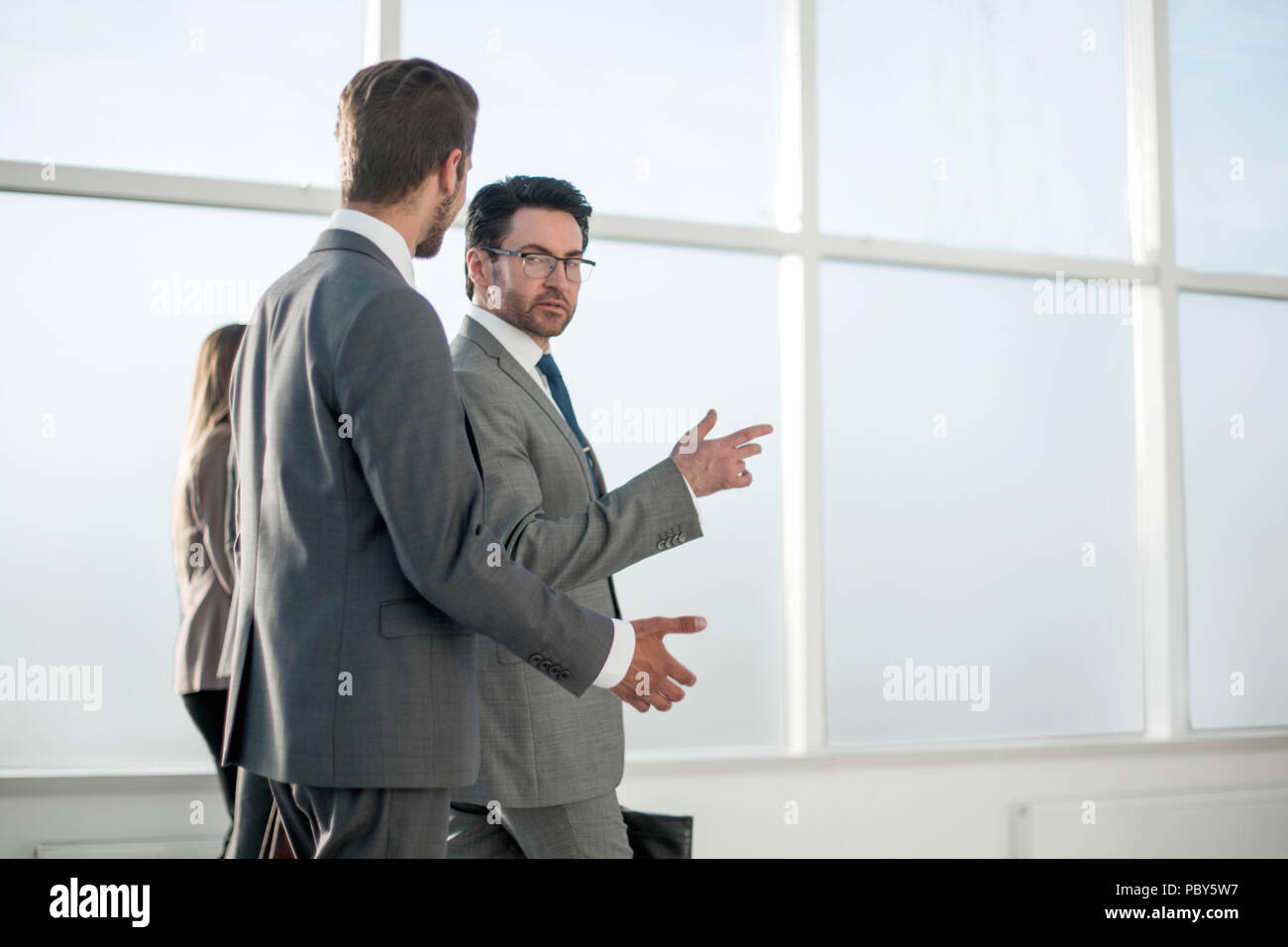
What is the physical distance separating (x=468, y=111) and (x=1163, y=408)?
9.55 feet

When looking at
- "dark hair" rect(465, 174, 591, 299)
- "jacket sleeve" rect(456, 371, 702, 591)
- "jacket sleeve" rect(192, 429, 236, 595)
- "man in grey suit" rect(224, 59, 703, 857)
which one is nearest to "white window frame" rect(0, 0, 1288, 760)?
"jacket sleeve" rect(192, 429, 236, 595)

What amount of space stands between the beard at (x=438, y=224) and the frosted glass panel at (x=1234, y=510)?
9.93 ft

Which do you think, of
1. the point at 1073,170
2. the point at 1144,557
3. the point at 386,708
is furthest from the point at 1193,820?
the point at 386,708

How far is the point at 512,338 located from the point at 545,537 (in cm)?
44

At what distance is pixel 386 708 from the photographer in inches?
43.8

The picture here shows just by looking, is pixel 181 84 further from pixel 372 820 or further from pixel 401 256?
pixel 372 820

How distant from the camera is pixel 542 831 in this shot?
160 centimetres

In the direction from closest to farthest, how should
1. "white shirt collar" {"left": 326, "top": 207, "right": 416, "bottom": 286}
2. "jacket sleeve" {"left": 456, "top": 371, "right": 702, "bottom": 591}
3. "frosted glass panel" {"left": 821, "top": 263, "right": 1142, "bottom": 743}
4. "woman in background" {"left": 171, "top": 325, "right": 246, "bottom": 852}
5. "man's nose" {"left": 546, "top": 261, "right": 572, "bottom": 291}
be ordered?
"white shirt collar" {"left": 326, "top": 207, "right": 416, "bottom": 286}, "jacket sleeve" {"left": 456, "top": 371, "right": 702, "bottom": 591}, "man's nose" {"left": 546, "top": 261, "right": 572, "bottom": 291}, "woman in background" {"left": 171, "top": 325, "right": 246, "bottom": 852}, "frosted glass panel" {"left": 821, "top": 263, "right": 1142, "bottom": 743}

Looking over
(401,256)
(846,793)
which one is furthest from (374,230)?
(846,793)

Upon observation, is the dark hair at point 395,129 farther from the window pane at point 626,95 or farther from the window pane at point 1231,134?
the window pane at point 1231,134

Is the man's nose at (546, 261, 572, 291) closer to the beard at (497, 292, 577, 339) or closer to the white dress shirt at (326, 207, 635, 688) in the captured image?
the beard at (497, 292, 577, 339)

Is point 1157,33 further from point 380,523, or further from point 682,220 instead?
point 380,523

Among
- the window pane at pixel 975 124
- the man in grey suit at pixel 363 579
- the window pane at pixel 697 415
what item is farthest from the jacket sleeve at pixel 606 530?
the window pane at pixel 975 124

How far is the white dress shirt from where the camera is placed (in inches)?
48.2
